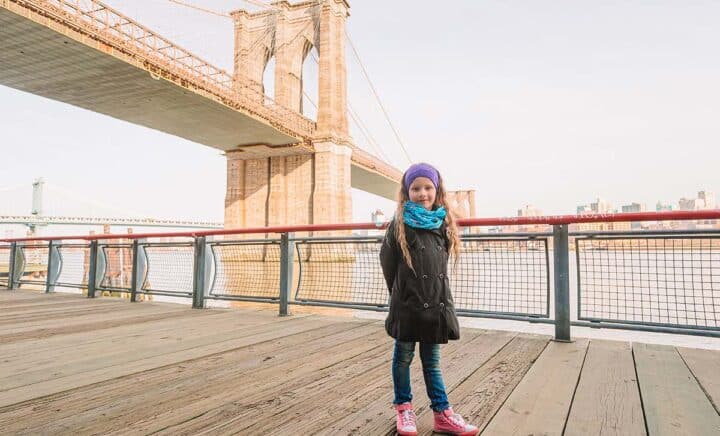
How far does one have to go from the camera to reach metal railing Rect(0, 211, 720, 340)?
281cm

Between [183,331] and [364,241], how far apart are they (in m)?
1.76

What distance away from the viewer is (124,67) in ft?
60.6

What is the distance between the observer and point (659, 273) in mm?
2857

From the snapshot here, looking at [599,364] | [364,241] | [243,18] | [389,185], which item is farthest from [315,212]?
[599,364]

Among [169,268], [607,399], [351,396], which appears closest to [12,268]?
[169,268]

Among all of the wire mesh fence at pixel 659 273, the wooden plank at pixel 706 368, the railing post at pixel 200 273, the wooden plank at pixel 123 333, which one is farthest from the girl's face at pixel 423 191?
the railing post at pixel 200 273

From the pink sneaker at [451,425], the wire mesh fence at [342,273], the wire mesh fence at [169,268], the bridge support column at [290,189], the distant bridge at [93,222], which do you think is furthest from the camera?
the distant bridge at [93,222]

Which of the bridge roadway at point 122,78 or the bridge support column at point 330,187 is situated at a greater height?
the bridge roadway at point 122,78

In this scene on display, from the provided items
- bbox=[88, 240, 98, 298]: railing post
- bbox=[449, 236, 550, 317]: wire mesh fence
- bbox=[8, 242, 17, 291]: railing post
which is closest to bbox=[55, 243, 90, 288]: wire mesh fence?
bbox=[88, 240, 98, 298]: railing post

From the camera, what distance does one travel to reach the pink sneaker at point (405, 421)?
4.93ft

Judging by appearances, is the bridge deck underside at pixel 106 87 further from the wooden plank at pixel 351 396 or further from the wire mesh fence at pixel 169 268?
the wooden plank at pixel 351 396

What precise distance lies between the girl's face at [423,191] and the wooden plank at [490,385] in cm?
83

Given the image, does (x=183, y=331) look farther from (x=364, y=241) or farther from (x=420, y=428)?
(x=420, y=428)

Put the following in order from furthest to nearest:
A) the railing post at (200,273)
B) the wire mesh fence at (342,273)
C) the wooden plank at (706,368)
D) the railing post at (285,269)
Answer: the railing post at (200,273) < the railing post at (285,269) < the wire mesh fence at (342,273) < the wooden plank at (706,368)
